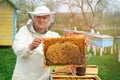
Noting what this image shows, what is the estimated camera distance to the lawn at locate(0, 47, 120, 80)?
5.00m

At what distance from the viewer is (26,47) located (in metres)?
2.48

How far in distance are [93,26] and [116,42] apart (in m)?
0.45

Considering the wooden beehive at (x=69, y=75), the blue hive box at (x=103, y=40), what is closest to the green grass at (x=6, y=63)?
the blue hive box at (x=103, y=40)

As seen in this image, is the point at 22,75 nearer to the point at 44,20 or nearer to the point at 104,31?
the point at 44,20

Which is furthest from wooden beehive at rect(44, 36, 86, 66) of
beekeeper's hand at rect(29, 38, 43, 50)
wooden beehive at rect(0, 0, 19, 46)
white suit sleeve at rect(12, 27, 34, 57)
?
wooden beehive at rect(0, 0, 19, 46)

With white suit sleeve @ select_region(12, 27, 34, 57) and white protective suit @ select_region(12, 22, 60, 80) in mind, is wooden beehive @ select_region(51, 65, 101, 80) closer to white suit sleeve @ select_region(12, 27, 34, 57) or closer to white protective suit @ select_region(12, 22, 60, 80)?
white protective suit @ select_region(12, 22, 60, 80)

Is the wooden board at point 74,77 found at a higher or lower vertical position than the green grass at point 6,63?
higher

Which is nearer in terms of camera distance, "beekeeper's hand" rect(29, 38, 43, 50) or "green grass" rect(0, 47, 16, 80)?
"beekeeper's hand" rect(29, 38, 43, 50)

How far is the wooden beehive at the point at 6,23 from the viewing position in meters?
6.67

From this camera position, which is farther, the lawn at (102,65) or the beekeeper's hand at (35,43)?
the lawn at (102,65)

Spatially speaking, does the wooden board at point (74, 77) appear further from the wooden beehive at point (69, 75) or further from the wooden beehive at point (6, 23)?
the wooden beehive at point (6, 23)

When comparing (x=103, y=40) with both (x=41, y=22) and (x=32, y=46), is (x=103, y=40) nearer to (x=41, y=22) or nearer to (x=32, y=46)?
(x=41, y=22)

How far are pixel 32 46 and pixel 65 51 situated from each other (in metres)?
0.22

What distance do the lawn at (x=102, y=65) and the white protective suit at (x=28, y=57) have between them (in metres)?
2.11
